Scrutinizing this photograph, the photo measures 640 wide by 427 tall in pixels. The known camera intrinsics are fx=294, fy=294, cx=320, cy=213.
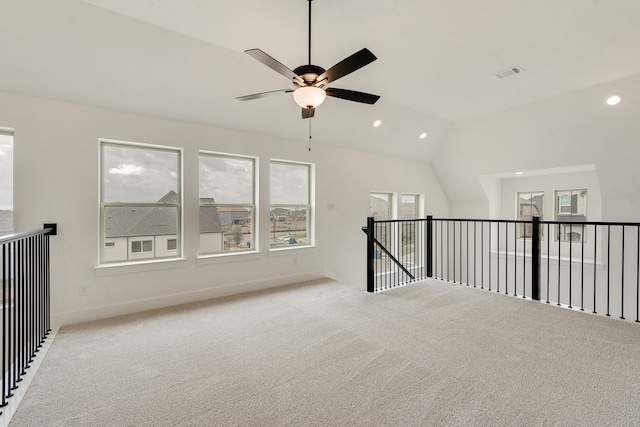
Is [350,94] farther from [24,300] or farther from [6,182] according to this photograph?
[6,182]

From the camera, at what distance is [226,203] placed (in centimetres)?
459

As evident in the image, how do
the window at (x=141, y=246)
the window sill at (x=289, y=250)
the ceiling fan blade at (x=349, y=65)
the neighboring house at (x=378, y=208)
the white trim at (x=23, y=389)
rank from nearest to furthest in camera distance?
the white trim at (x=23, y=389), the ceiling fan blade at (x=349, y=65), the window at (x=141, y=246), the window sill at (x=289, y=250), the neighboring house at (x=378, y=208)

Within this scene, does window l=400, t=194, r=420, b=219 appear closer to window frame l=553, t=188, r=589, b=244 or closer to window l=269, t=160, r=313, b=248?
window l=269, t=160, r=313, b=248

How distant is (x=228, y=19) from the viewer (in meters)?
2.75

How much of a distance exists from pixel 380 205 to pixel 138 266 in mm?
4823

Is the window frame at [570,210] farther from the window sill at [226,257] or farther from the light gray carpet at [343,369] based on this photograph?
the window sill at [226,257]

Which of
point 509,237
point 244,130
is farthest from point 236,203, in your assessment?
point 509,237

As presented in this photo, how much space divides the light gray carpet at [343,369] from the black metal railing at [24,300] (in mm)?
171

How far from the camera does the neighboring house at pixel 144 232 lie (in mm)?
3752

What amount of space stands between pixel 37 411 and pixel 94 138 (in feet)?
9.35

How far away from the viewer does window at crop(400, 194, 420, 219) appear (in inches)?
283

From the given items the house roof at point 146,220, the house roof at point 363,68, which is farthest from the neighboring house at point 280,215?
the house roof at point 363,68

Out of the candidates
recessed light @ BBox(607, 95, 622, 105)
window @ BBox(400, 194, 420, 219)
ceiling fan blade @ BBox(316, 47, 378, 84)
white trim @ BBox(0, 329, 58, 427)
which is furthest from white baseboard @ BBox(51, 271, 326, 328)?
recessed light @ BBox(607, 95, 622, 105)

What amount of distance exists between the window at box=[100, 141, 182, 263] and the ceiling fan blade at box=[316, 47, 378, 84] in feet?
8.96
